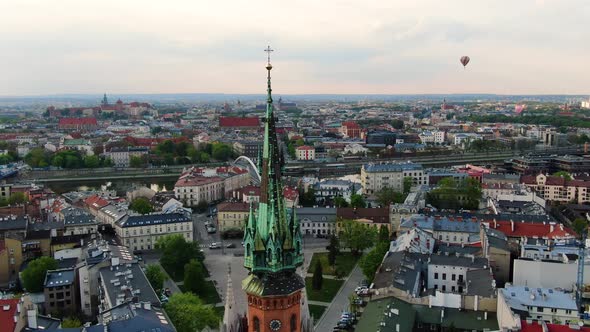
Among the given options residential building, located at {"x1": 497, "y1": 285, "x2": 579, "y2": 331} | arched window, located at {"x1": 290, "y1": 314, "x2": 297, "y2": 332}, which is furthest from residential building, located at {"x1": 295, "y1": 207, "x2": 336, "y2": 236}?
arched window, located at {"x1": 290, "y1": 314, "x2": 297, "y2": 332}

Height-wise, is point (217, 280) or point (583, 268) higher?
point (583, 268)

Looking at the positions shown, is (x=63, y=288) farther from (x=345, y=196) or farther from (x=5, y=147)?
(x=5, y=147)

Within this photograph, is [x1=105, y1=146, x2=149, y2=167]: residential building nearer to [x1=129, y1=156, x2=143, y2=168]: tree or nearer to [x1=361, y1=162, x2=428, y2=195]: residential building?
[x1=129, y1=156, x2=143, y2=168]: tree

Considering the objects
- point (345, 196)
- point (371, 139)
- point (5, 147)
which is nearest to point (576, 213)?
point (345, 196)

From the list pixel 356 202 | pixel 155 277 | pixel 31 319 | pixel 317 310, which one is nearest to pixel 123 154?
pixel 356 202

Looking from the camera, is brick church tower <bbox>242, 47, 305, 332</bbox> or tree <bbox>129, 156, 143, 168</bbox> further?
tree <bbox>129, 156, 143, 168</bbox>

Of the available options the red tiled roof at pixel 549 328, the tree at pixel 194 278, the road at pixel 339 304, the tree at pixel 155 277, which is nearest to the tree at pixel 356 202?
the road at pixel 339 304
